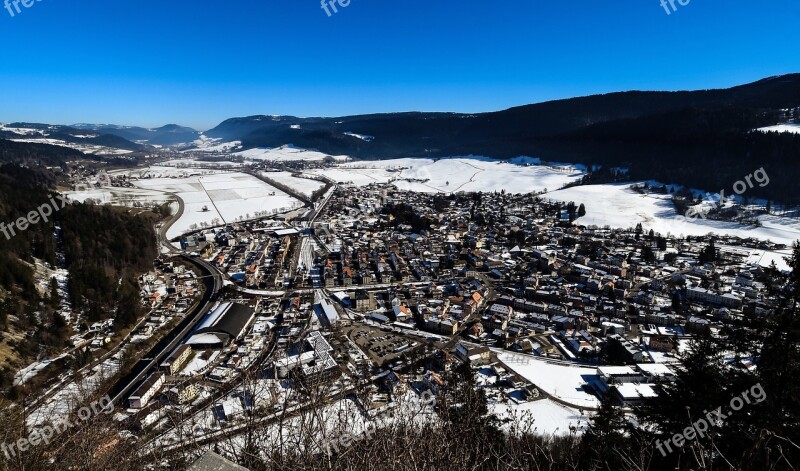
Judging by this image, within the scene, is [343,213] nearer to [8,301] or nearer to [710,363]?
[8,301]

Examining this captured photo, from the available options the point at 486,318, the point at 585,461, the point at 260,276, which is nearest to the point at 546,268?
the point at 486,318

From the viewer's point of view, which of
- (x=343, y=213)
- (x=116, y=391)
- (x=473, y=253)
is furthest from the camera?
(x=343, y=213)

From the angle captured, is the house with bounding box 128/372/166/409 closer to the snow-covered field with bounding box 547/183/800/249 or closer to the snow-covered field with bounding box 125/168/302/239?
the snow-covered field with bounding box 125/168/302/239

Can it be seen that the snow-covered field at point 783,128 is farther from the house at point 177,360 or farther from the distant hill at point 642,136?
the house at point 177,360

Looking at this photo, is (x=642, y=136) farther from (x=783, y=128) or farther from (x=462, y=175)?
(x=462, y=175)

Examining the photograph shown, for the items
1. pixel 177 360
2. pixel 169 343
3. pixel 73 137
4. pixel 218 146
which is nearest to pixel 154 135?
pixel 218 146
